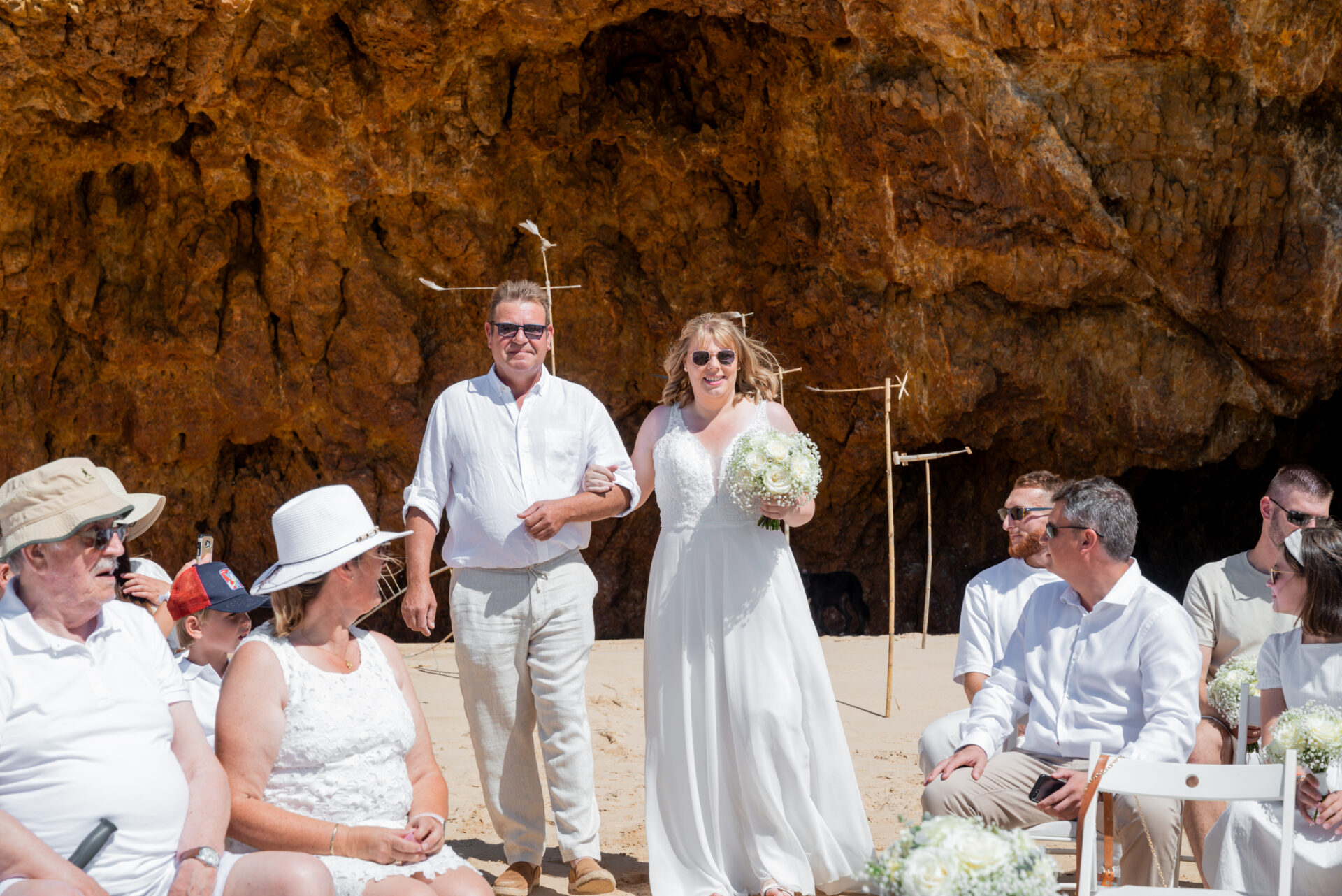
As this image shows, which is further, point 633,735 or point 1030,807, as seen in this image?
point 633,735

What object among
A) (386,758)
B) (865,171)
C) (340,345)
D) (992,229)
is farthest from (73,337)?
Answer: (386,758)

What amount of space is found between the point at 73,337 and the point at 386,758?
375 inches

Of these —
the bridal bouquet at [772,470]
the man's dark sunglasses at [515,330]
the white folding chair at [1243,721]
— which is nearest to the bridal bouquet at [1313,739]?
the white folding chair at [1243,721]

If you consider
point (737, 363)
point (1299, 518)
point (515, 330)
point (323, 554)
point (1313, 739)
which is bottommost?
point (1313, 739)

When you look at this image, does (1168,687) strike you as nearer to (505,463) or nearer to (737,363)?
(737,363)

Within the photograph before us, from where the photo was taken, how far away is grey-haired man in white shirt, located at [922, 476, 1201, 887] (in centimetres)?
334

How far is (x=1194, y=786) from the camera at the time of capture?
9.43ft

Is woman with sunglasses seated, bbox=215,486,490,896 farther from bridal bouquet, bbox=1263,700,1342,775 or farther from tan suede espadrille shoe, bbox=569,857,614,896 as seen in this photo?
bridal bouquet, bbox=1263,700,1342,775

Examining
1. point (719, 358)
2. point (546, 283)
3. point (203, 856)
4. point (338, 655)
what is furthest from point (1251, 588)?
point (546, 283)

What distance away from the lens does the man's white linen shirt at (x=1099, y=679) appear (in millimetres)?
3387

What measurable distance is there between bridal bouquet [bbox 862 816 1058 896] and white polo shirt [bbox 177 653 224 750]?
2.28 metres

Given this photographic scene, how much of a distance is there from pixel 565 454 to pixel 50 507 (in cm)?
209

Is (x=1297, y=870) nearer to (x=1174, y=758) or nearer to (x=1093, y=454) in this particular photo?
(x=1174, y=758)

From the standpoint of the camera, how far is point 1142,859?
3.36m
